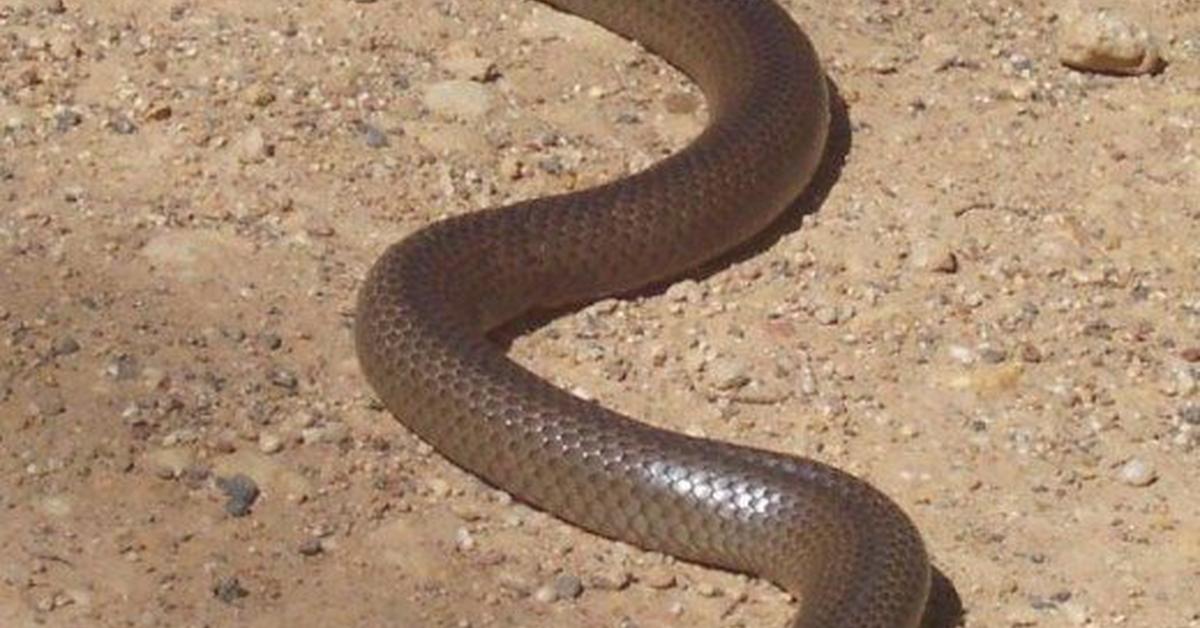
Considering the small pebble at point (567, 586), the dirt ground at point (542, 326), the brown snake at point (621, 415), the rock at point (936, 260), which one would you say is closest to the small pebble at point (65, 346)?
the dirt ground at point (542, 326)

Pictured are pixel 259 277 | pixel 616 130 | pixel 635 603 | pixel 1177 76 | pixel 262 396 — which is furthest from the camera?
pixel 1177 76

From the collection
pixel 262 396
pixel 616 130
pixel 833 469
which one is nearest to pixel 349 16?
pixel 616 130

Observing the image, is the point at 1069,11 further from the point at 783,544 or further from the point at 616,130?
the point at 783,544

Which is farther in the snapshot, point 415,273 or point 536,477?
point 415,273

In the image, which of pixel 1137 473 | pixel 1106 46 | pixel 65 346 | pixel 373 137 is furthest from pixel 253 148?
pixel 1106 46

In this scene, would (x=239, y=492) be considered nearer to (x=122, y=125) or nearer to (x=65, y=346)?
(x=65, y=346)

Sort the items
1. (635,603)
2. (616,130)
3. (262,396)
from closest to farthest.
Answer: (635,603), (262,396), (616,130)
